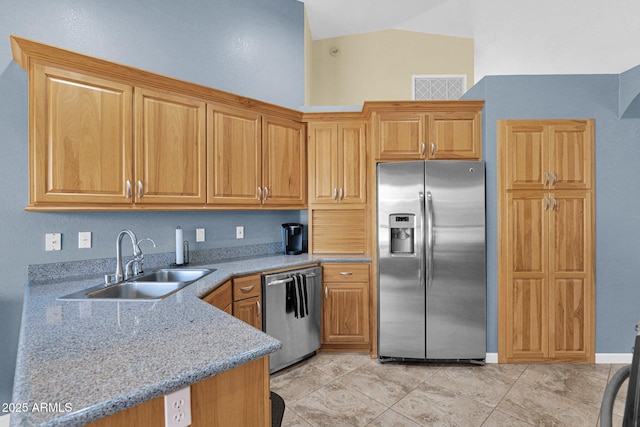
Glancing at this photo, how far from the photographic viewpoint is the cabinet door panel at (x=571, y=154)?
268cm

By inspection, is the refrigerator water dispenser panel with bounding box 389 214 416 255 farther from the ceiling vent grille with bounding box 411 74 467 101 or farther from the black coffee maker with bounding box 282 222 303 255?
the ceiling vent grille with bounding box 411 74 467 101

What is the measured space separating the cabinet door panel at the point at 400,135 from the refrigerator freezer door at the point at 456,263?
257mm

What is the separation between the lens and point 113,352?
93 centimetres

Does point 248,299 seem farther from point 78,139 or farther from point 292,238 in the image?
point 78,139

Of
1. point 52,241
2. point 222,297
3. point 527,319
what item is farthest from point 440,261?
point 52,241

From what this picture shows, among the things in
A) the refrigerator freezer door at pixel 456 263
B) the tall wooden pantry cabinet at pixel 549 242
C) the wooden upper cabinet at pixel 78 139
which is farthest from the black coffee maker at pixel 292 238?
the tall wooden pantry cabinet at pixel 549 242

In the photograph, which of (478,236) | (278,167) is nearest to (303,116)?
(278,167)

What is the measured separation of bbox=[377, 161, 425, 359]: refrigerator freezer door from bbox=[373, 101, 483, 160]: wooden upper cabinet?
23 centimetres

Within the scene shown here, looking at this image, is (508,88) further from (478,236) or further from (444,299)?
(444,299)

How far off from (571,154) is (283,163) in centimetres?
260

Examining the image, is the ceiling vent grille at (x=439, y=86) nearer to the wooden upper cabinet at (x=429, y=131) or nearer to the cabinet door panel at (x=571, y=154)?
the wooden upper cabinet at (x=429, y=131)

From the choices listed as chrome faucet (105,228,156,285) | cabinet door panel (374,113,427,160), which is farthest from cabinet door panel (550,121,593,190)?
chrome faucet (105,228,156,285)

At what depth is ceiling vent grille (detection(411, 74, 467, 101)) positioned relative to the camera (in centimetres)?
399

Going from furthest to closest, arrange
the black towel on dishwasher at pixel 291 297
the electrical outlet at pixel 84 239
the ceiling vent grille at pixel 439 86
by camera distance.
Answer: the ceiling vent grille at pixel 439 86
the black towel on dishwasher at pixel 291 297
the electrical outlet at pixel 84 239
